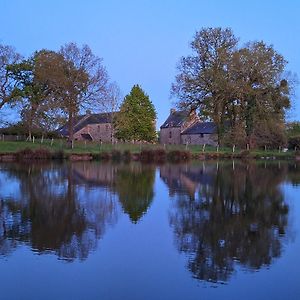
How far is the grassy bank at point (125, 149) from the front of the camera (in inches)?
1980

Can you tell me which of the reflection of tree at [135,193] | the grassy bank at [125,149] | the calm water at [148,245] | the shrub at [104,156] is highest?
the grassy bank at [125,149]

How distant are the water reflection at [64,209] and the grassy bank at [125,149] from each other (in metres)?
24.2

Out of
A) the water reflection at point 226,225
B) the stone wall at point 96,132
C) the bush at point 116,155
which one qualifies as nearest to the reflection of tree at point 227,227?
the water reflection at point 226,225

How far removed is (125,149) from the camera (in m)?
51.6

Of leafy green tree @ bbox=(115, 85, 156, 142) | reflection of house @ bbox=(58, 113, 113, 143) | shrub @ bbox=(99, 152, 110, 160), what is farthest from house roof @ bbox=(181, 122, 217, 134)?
shrub @ bbox=(99, 152, 110, 160)

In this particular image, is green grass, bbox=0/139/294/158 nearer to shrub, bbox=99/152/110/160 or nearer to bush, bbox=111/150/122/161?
bush, bbox=111/150/122/161

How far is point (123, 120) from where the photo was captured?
66.1m

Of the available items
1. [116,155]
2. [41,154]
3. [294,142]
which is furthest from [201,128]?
[41,154]

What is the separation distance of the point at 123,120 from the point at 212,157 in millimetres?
Answer: 16738

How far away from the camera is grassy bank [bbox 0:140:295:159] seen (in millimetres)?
50281

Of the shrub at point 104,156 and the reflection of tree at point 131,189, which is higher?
the shrub at point 104,156

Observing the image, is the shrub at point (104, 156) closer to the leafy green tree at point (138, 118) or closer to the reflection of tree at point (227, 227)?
the leafy green tree at point (138, 118)

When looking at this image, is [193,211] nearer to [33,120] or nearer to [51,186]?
[51,186]

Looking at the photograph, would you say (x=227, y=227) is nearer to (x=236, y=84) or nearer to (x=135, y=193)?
(x=135, y=193)
